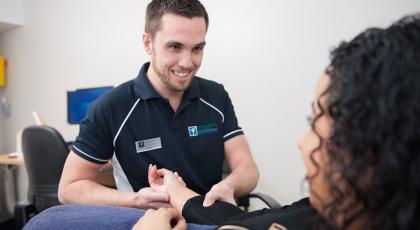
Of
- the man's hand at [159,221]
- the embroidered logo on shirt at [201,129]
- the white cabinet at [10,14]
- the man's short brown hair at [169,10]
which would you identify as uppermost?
the white cabinet at [10,14]

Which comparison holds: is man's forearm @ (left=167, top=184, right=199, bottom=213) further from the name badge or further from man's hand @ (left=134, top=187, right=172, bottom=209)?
the name badge

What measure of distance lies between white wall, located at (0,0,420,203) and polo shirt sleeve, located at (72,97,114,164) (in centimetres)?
134

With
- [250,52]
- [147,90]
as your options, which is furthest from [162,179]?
[250,52]

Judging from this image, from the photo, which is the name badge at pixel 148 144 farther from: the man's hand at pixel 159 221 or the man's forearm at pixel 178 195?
the man's hand at pixel 159 221

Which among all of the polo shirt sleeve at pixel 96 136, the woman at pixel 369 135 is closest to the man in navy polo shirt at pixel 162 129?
the polo shirt sleeve at pixel 96 136

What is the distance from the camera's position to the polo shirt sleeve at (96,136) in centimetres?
120

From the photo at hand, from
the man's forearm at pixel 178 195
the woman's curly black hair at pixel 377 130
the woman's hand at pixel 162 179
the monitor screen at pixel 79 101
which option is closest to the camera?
the woman's curly black hair at pixel 377 130

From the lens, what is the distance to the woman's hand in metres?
1.09

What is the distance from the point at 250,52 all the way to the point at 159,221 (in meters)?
1.83

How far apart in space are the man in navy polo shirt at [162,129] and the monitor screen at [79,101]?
153 centimetres

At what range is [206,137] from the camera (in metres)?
1.37

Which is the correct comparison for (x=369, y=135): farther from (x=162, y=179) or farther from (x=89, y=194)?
(x=89, y=194)

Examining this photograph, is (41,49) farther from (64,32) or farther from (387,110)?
(387,110)

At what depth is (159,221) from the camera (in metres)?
0.69
